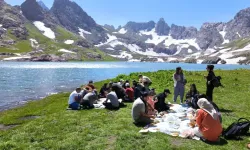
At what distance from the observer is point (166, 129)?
1947 centimetres

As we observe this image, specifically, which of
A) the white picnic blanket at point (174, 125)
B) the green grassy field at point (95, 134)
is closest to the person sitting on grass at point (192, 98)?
the white picnic blanket at point (174, 125)

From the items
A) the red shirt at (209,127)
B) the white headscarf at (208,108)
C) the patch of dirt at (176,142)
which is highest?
the white headscarf at (208,108)

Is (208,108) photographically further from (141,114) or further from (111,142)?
(111,142)

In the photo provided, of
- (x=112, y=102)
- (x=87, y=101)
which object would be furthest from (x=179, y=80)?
(x=87, y=101)

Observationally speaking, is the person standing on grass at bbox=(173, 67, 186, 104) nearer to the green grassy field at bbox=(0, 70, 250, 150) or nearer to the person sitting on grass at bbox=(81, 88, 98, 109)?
the green grassy field at bbox=(0, 70, 250, 150)

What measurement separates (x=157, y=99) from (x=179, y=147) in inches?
408

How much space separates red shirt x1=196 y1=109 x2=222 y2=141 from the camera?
1745cm

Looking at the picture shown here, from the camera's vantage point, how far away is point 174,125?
2072 centimetres

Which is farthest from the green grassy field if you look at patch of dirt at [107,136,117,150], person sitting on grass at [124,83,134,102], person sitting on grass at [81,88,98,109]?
person sitting on grass at [124,83,134,102]

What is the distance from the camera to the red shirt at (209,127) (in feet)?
57.3

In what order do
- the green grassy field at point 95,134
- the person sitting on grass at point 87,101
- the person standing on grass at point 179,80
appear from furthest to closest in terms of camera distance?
the person standing on grass at point 179,80
the person sitting on grass at point 87,101
the green grassy field at point 95,134

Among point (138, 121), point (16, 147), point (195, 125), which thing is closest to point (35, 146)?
point (16, 147)

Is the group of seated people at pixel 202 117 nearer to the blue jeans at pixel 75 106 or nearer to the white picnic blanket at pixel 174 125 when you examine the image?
the white picnic blanket at pixel 174 125

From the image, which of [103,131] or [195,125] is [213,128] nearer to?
[195,125]
